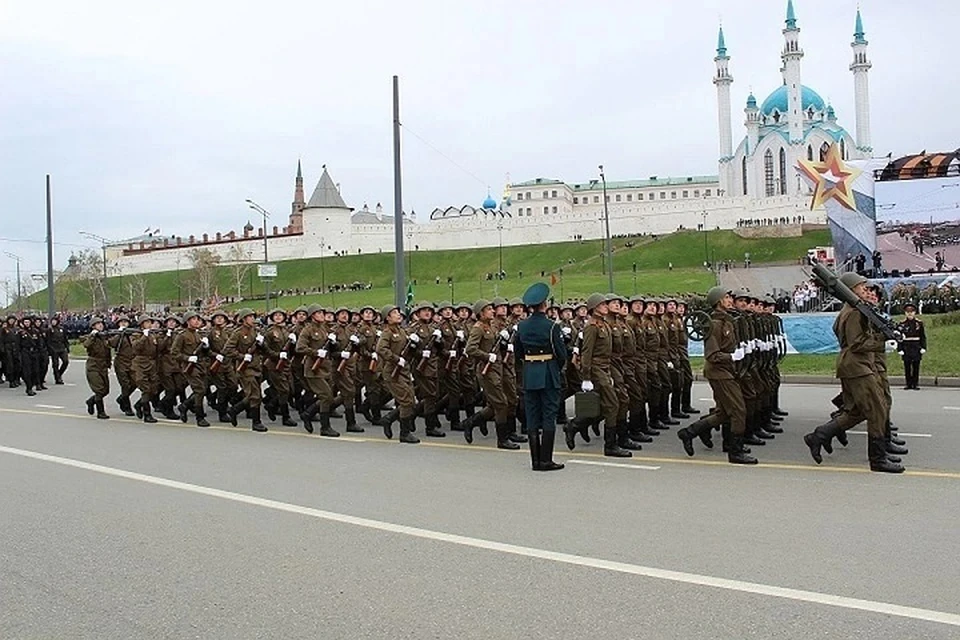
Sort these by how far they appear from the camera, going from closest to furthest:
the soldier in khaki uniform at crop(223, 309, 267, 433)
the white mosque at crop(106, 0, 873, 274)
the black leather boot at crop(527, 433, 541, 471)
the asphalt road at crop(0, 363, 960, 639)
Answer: the asphalt road at crop(0, 363, 960, 639) → the black leather boot at crop(527, 433, 541, 471) → the soldier in khaki uniform at crop(223, 309, 267, 433) → the white mosque at crop(106, 0, 873, 274)

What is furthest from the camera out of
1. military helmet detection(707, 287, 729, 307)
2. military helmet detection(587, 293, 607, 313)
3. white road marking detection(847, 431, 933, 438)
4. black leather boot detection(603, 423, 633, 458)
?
white road marking detection(847, 431, 933, 438)

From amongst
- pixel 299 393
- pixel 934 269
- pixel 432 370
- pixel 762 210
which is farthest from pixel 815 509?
pixel 762 210

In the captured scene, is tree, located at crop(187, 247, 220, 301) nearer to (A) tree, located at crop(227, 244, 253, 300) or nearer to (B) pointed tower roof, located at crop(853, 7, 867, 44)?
(A) tree, located at crop(227, 244, 253, 300)

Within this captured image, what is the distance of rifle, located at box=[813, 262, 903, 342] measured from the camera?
8.86 meters

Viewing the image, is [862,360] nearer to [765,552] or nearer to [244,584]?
[765,552]

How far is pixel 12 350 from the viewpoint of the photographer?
2375cm

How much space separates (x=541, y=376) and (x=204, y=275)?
92.9m

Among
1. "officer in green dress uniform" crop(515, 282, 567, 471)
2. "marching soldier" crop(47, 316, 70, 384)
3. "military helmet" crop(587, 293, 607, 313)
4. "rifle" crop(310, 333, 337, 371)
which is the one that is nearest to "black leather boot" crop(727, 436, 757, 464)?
"officer in green dress uniform" crop(515, 282, 567, 471)

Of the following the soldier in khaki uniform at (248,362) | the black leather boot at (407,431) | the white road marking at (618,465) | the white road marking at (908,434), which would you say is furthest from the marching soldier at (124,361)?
the white road marking at (908,434)

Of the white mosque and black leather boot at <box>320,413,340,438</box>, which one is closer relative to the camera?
black leather boot at <box>320,413,340,438</box>

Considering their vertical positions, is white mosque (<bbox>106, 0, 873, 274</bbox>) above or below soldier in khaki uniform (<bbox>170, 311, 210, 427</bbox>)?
above

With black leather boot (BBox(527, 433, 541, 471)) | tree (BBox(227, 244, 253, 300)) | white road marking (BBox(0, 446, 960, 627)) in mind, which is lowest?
white road marking (BBox(0, 446, 960, 627))

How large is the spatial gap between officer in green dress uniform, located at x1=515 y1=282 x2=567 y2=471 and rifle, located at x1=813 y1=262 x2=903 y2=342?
2.66 m

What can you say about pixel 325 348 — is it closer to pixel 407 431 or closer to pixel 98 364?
pixel 407 431
